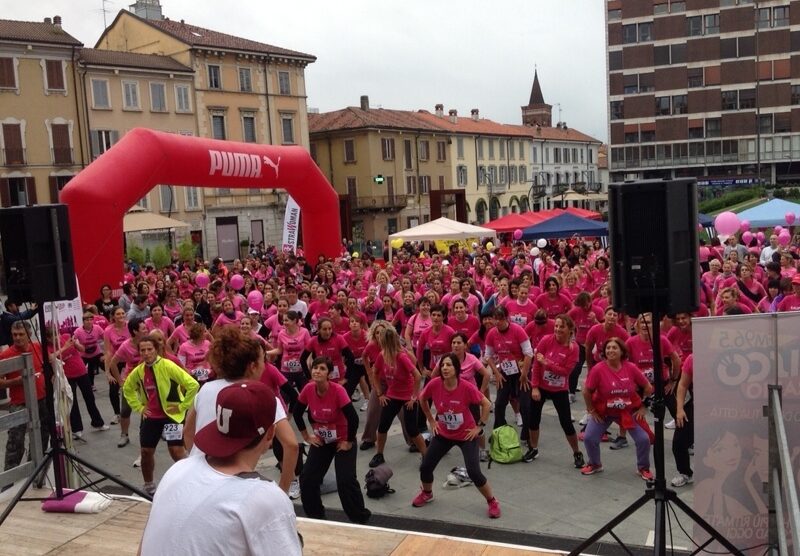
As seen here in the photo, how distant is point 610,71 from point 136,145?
54.9 metres

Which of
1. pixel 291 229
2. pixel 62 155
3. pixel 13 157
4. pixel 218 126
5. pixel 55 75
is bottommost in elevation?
pixel 291 229

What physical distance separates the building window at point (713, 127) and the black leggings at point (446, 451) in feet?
196

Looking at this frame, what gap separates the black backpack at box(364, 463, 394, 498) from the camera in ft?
23.1

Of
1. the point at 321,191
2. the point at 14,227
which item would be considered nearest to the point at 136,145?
the point at 321,191

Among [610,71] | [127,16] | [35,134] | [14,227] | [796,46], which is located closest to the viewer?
[14,227]

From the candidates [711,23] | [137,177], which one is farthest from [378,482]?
[711,23]

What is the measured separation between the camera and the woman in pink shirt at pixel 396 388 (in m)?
7.70

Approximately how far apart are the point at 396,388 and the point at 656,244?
3.83m

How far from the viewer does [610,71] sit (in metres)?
62.3

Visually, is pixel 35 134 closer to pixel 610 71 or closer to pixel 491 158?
pixel 491 158

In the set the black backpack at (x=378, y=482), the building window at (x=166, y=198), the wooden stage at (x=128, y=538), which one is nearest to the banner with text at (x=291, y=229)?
the black backpack at (x=378, y=482)

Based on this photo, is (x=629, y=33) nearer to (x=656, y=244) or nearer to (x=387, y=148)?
(x=387, y=148)

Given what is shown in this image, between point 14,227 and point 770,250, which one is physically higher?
point 14,227

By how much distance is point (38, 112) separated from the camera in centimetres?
3550
